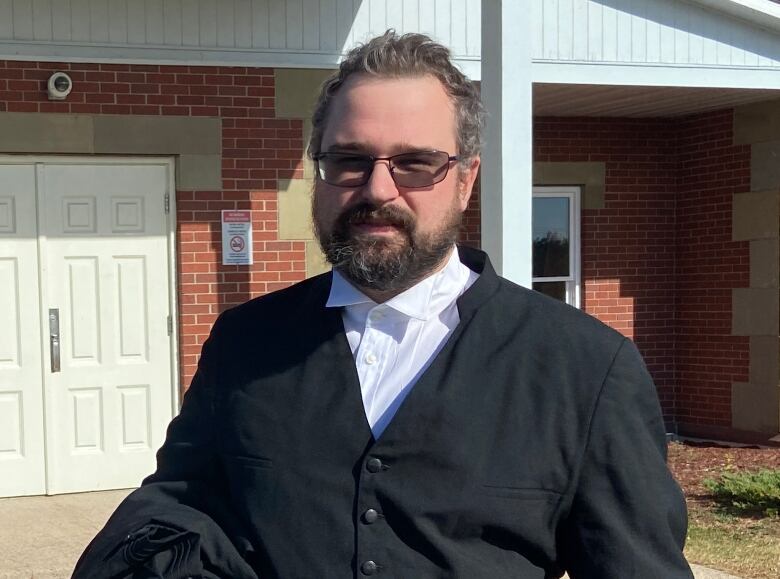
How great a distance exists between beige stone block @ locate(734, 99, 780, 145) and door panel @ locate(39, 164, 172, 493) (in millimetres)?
5235

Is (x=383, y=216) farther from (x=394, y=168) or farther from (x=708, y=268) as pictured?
(x=708, y=268)

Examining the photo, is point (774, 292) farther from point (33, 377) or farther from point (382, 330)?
point (382, 330)

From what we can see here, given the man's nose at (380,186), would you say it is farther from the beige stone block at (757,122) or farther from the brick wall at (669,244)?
the beige stone block at (757,122)

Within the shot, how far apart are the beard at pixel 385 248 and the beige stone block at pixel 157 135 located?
5.69 m

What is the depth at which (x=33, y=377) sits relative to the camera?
731cm

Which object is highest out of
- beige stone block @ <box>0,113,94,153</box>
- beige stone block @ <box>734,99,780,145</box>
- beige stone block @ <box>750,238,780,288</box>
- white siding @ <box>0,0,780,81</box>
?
white siding @ <box>0,0,780,81</box>

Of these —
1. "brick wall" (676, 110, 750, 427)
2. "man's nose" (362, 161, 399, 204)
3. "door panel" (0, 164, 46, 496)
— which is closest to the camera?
"man's nose" (362, 161, 399, 204)

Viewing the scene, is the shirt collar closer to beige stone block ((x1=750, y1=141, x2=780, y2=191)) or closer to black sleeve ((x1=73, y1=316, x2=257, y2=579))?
black sleeve ((x1=73, y1=316, x2=257, y2=579))

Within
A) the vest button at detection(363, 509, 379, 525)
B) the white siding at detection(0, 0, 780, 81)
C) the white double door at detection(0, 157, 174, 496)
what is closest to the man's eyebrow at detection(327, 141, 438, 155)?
the vest button at detection(363, 509, 379, 525)

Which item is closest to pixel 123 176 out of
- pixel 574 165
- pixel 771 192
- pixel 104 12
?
pixel 104 12

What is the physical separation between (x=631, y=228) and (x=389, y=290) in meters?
8.39

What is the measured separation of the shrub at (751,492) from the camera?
699 cm

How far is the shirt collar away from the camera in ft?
6.33

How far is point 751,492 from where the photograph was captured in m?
7.05
